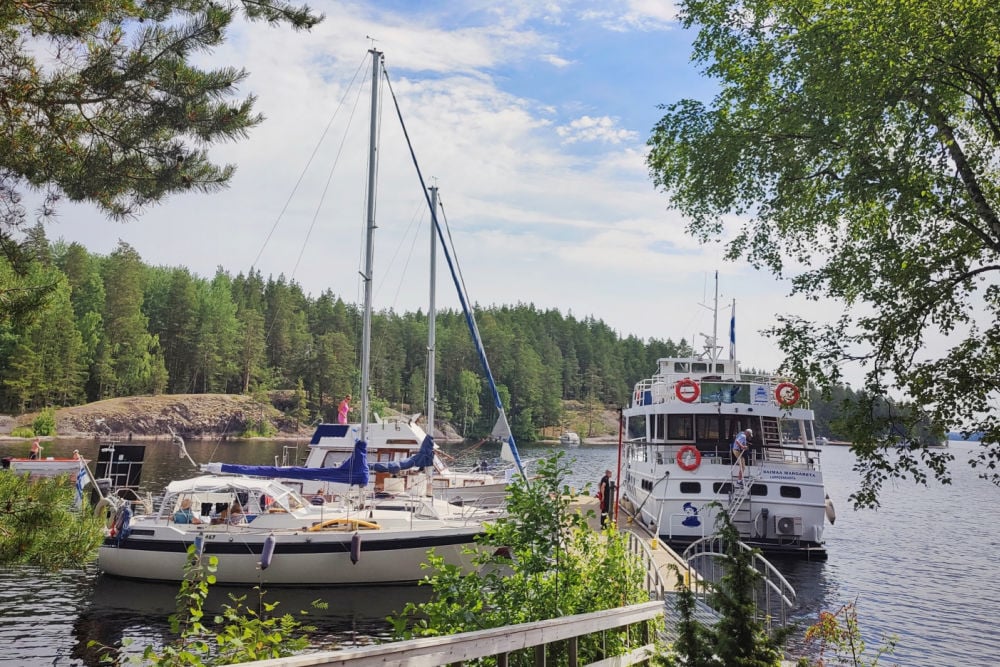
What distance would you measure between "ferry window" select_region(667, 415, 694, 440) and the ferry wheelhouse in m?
0.04

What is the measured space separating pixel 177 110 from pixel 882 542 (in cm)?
3629

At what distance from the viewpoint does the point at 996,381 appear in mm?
8422

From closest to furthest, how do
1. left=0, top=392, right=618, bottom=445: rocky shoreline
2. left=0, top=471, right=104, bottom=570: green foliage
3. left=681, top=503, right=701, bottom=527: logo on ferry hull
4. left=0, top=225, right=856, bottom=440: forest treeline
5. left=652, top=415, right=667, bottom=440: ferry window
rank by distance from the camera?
left=0, top=471, right=104, bottom=570: green foliage → left=681, top=503, right=701, bottom=527: logo on ferry hull → left=652, top=415, right=667, bottom=440: ferry window → left=0, top=392, right=618, bottom=445: rocky shoreline → left=0, top=225, right=856, bottom=440: forest treeline

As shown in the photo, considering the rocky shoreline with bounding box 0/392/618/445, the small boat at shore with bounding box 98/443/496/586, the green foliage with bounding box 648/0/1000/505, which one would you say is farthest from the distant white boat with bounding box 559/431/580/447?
the green foliage with bounding box 648/0/1000/505

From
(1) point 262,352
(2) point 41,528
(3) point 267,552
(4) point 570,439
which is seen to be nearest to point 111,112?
(2) point 41,528

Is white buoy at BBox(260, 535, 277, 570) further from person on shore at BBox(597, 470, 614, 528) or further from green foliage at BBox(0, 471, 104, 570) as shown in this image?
green foliage at BBox(0, 471, 104, 570)

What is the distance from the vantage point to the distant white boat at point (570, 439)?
399 ft

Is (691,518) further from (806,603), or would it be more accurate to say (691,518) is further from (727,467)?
(806,603)

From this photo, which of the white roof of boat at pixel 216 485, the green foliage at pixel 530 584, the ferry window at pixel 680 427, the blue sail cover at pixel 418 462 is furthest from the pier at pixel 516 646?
the ferry window at pixel 680 427

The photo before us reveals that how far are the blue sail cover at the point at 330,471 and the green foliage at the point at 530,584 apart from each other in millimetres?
13957

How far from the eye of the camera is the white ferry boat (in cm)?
2497

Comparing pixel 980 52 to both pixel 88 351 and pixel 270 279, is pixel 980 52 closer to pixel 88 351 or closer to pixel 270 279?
pixel 88 351

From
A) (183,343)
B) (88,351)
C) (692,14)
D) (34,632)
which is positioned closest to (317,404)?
(183,343)

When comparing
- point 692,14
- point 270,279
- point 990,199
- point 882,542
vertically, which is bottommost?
point 882,542
